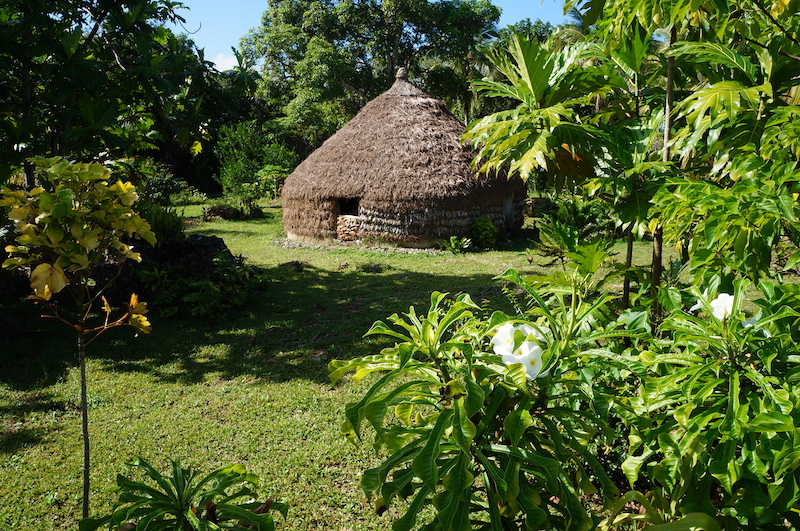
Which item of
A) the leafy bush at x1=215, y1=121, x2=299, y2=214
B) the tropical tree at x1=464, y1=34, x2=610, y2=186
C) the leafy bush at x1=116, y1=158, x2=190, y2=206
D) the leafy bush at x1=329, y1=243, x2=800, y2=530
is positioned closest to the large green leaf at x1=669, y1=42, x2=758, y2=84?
the tropical tree at x1=464, y1=34, x2=610, y2=186

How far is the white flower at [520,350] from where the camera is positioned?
4.83 feet

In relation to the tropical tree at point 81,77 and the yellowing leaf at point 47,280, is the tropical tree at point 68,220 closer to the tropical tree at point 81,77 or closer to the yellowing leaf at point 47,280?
the yellowing leaf at point 47,280

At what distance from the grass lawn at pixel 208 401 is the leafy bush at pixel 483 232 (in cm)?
390

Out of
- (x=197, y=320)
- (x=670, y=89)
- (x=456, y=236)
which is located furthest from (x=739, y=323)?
(x=456, y=236)

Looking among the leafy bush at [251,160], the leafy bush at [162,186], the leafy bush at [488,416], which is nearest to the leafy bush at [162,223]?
→ the leafy bush at [162,186]

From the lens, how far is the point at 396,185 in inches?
467

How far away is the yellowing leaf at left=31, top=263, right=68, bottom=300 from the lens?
75.9 inches

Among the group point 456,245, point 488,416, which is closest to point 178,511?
point 488,416

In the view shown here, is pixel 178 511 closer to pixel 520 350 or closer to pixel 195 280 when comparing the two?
pixel 520 350

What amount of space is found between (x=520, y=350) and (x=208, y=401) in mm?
3937

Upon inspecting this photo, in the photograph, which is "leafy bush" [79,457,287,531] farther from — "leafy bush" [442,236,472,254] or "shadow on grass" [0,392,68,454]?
"leafy bush" [442,236,472,254]

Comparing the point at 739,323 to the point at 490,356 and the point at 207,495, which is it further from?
the point at 207,495

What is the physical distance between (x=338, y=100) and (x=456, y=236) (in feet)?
50.1

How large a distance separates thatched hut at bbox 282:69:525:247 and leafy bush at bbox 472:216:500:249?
0.18 m
